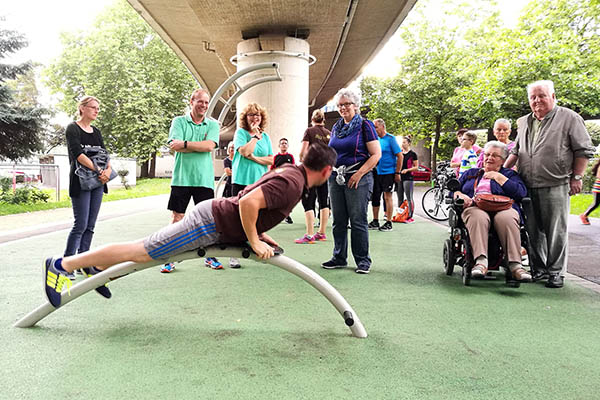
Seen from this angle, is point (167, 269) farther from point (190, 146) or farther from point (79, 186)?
point (190, 146)

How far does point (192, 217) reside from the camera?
2918 mm

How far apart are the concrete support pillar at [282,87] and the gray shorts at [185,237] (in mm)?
10436

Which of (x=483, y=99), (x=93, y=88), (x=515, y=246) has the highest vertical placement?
(x=93, y=88)

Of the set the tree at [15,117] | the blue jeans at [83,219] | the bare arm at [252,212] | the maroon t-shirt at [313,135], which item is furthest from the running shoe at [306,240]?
the tree at [15,117]

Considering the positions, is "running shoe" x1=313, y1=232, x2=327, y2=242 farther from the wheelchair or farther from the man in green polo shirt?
the man in green polo shirt

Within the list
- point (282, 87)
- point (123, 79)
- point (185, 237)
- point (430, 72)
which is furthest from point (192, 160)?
point (123, 79)

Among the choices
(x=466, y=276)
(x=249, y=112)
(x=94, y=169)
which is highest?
(x=249, y=112)

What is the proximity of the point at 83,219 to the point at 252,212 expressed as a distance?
2617 mm

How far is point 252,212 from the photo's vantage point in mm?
2689

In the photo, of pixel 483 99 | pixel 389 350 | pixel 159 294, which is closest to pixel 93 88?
pixel 483 99

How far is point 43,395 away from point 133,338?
777 mm

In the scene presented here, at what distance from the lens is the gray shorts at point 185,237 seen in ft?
9.48

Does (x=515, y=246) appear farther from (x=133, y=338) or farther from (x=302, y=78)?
(x=302, y=78)

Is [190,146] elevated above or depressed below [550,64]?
below
